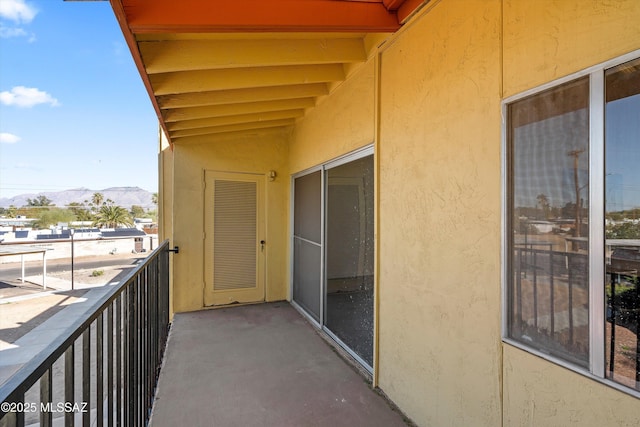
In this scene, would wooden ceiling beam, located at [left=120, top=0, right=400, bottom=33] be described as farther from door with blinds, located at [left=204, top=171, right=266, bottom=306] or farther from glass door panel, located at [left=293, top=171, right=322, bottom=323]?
door with blinds, located at [left=204, top=171, right=266, bottom=306]

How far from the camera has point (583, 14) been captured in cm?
117

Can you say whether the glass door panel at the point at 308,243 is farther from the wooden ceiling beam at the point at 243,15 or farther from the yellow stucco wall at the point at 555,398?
the yellow stucco wall at the point at 555,398

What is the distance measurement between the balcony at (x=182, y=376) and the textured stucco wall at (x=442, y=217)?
1.74ft

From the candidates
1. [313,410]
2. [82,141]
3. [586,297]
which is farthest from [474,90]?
[82,141]

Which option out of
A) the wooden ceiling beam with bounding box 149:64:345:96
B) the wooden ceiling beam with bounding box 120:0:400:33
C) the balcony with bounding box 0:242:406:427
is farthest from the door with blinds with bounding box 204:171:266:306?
the wooden ceiling beam with bounding box 120:0:400:33

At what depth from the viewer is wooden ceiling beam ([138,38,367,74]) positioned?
7.54 ft

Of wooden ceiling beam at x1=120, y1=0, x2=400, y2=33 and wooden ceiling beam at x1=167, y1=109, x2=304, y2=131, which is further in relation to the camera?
wooden ceiling beam at x1=167, y1=109, x2=304, y2=131

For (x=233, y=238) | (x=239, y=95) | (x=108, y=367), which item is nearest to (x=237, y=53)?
(x=239, y=95)

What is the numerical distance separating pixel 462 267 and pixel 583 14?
1205 millimetres

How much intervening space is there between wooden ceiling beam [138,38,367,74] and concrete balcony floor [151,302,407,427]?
2537 mm

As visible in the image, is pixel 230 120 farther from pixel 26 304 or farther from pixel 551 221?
pixel 26 304

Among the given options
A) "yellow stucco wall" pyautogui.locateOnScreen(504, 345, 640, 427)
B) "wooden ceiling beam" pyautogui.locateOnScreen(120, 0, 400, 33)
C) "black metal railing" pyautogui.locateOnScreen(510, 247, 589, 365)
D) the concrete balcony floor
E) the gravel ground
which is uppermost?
"wooden ceiling beam" pyautogui.locateOnScreen(120, 0, 400, 33)

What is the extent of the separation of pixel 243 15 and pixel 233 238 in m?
3.54

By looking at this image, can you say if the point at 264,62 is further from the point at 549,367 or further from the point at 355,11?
the point at 549,367
